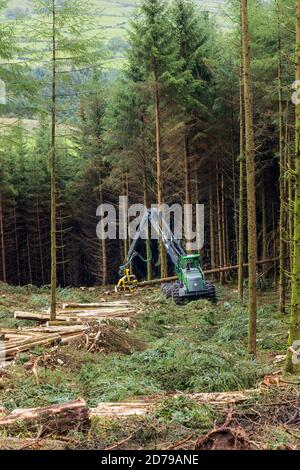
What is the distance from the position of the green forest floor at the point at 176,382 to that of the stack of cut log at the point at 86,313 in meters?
0.52

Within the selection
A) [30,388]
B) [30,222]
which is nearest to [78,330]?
[30,388]

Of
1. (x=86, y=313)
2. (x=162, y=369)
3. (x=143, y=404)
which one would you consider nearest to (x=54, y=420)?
(x=143, y=404)

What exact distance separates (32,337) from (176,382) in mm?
5768

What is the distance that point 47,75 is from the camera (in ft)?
52.2

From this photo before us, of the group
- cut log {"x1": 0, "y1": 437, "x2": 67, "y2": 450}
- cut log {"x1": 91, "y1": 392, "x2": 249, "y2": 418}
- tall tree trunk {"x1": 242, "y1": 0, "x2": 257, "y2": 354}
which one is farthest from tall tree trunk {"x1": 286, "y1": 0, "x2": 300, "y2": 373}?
cut log {"x1": 0, "y1": 437, "x2": 67, "y2": 450}

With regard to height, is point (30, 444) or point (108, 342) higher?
point (30, 444)

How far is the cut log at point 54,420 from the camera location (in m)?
7.43

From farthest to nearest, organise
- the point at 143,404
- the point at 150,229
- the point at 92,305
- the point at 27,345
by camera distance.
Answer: the point at 150,229 < the point at 92,305 < the point at 27,345 < the point at 143,404

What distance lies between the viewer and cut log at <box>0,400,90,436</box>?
24.4 feet

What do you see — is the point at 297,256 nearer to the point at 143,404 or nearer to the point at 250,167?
the point at 250,167

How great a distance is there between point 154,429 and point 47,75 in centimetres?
1184

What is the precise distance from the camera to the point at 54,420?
750 centimetres

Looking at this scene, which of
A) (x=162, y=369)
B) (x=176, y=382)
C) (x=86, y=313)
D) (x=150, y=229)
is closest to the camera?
(x=176, y=382)

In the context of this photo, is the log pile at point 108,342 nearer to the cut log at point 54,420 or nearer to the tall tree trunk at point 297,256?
the tall tree trunk at point 297,256
